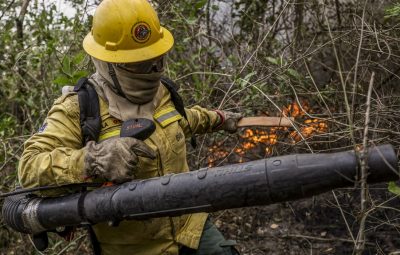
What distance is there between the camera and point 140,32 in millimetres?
2852

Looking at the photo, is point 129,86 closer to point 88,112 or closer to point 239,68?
point 88,112

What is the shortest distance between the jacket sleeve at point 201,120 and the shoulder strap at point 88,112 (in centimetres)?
71

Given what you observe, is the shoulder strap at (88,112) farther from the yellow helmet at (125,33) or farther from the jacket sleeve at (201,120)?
the jacket sleeve at (201,120)

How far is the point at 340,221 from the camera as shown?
4.82m

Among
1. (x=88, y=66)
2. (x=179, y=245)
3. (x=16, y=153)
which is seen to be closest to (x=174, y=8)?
(x=88, y=66)

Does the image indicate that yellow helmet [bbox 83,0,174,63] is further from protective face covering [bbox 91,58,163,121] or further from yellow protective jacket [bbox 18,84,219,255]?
yellow protective jacket [bbox 18,84,219,255]

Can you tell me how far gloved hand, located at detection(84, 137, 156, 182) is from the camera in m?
2.41

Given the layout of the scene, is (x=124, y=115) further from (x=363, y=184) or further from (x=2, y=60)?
(x=2, y=60)

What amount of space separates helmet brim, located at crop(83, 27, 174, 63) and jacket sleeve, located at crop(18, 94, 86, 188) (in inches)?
9.6

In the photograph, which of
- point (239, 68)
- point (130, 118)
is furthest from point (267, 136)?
point (130, 118)

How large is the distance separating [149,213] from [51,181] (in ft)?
1.53

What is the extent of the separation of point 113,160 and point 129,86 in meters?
0.51

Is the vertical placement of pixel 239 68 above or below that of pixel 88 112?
below

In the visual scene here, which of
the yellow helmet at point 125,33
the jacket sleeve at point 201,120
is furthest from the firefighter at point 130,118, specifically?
the jacket sleeve at point 201,120
